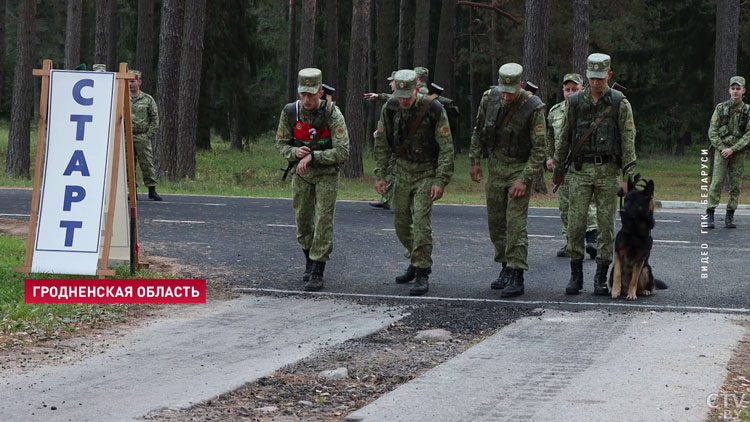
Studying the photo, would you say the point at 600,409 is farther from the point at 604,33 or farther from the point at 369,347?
the point at 604,33

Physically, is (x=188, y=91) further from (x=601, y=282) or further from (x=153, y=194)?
(x=601, y=282)

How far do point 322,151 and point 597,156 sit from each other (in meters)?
2.51

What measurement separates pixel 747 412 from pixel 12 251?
8.69m

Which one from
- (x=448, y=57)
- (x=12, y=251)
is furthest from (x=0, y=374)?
(x=448, y=57)

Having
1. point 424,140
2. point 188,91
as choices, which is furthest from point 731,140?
point 188,91

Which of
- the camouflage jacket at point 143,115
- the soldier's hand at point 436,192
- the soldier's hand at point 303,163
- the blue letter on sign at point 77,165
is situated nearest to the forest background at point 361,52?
the camouflage jacket at point 143,115

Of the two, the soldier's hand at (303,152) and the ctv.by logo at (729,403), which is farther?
the soldier's hand at (303,152)

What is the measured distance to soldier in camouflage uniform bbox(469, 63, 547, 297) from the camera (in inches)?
399

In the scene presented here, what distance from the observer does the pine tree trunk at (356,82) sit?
2850 cm

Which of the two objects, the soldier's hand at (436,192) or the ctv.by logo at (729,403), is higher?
the soldier's hand at (436,192)

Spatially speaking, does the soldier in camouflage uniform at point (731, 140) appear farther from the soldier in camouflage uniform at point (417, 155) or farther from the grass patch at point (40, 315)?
the grass patch at point (40, 315)

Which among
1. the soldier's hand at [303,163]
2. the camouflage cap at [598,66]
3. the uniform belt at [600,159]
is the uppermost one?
the camouflage cap at [598,66]

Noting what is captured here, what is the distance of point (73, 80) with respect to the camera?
1041 cm

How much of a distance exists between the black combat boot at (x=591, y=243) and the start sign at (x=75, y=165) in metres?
5.58
